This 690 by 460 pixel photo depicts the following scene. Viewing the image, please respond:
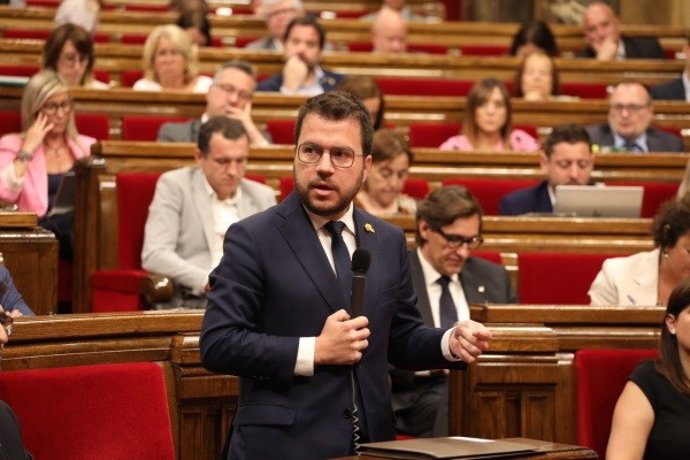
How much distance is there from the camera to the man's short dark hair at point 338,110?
2221 millimetres

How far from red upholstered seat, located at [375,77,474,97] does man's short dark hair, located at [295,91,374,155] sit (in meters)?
4.46

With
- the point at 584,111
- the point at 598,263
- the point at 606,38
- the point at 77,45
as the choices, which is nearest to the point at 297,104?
the point at 77,45

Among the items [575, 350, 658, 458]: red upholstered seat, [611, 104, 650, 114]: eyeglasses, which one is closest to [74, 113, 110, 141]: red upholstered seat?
[611, 104, 650, 114]: eyeglasses

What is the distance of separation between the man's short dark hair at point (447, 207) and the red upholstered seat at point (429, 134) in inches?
84.4

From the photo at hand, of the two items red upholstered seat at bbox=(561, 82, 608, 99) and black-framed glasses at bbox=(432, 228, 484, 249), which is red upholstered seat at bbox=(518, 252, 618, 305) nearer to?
black-framed glasses at bbox=(432, 228, 484, 249)

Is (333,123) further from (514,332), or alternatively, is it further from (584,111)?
(584,111)

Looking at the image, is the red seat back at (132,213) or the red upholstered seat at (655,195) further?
the red upholstered seat at (655,195)

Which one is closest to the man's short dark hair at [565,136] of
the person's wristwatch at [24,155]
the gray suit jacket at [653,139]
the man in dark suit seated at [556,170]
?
the man in dark suit seated at [556,170]

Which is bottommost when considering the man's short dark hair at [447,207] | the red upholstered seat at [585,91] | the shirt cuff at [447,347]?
the shirt cuff at [447,347]

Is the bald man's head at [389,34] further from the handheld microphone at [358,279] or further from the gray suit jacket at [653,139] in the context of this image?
the handheld microphone at [358,279]

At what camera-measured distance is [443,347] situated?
2293 mm

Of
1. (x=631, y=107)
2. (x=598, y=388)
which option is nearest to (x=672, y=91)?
(x=631, y=107)

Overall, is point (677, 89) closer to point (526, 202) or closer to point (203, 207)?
point (526, 202)

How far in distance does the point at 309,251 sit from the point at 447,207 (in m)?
1.56
